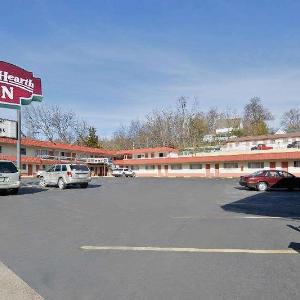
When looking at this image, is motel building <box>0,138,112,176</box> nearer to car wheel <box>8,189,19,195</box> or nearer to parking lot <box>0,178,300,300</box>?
car wheel <box>8,189,19,195</box>

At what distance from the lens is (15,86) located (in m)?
31.0

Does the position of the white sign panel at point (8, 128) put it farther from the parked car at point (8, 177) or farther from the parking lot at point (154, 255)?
the parking lot at point (154, 255)

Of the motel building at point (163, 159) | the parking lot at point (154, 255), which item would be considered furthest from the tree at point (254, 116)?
the parking lot at point (154, 255)

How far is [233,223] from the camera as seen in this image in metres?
11.2

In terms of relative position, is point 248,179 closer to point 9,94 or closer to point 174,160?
point 9,94

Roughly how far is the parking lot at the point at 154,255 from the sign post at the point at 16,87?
19.3m

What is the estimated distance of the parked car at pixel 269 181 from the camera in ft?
90.3

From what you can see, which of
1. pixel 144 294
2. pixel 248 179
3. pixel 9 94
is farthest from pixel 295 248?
pixel 9 94

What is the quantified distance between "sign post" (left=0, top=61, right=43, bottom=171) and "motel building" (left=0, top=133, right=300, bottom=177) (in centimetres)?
2609

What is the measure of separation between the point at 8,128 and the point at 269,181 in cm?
1897

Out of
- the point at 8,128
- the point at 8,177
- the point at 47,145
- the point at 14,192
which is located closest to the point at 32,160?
the point at 47,145

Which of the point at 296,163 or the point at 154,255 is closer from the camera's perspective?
the point at 154,255

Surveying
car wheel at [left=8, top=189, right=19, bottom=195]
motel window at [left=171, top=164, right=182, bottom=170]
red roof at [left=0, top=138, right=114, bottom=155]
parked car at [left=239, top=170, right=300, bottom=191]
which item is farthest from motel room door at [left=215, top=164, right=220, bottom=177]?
car wheel at [left=8, top=189, right=19, bottom=195]

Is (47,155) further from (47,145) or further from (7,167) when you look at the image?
(7,167)
